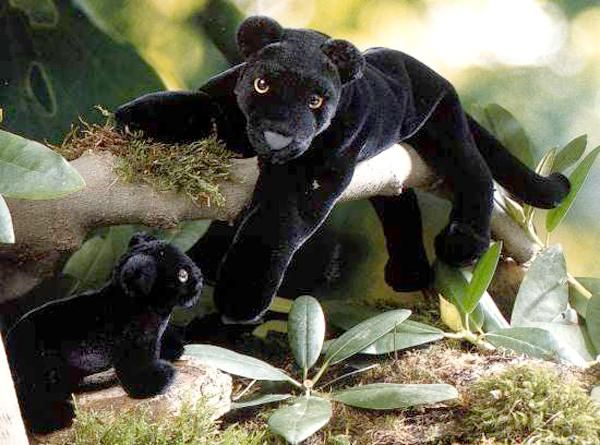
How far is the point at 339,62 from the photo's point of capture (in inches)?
46.3

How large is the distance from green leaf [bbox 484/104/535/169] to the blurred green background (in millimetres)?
54

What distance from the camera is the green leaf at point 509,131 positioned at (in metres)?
1.71

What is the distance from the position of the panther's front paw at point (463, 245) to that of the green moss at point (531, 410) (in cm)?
32

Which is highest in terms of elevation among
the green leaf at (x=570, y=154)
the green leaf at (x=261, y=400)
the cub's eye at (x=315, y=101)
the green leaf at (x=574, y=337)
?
the cub's eye at (x=315, y=101)

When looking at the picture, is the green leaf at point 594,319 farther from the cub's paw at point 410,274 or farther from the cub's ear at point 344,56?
the cub's ear at point 344,56

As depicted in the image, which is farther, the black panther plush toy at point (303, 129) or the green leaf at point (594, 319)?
the green leaf at point (594, 319)

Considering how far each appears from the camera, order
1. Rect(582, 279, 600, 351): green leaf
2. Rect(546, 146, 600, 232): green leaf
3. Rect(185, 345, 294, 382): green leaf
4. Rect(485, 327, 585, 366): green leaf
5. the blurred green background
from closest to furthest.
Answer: Rect(185, 345, 294, 382): green leaf → Rect(485, 327, 585, 366): green leaf → Rect(582, 279, 600, 351): green leaf → Rect(546, 146, 600, 232): green leaf → the blurred green background

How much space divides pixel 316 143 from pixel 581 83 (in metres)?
0.83

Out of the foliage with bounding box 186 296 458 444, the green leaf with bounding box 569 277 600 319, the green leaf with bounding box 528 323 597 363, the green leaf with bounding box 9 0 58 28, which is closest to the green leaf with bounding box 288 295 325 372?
the foliage with bounding box 186 296 458 444

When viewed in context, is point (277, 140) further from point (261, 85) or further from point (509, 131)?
point (509, 131)

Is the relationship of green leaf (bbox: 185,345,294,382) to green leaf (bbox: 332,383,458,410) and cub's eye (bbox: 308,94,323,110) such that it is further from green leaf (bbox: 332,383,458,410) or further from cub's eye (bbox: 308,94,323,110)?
cub's eye (bbox: 308,94,323,110)

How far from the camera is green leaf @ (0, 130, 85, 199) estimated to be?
96 cm

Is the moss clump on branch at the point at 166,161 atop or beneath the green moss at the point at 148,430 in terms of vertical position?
atop

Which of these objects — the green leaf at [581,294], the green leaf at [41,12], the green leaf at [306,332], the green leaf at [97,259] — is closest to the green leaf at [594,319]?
the green leaf at [581,294]
